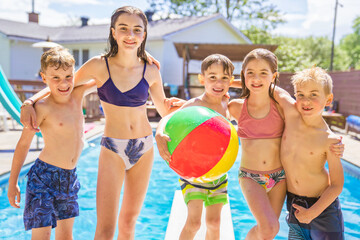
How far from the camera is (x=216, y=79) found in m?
2.83

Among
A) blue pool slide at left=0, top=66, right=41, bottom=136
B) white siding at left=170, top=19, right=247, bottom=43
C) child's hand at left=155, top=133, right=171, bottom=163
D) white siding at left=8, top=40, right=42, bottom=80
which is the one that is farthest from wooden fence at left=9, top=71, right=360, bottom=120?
child's hand at left=155, top=133, right=171, bottom=163

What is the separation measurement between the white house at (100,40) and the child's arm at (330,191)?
1852 centimetres

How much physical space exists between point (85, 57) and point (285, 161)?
22.9 m

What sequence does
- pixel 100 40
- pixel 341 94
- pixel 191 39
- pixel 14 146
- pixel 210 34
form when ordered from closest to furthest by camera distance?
pixel 14 146 → pixel 341 94 → pixel 100 40 → pixel 191 39 → pixel 210 34

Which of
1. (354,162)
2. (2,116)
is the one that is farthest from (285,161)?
(2,116)

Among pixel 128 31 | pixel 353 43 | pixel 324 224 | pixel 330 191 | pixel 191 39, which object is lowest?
pixel 324 224

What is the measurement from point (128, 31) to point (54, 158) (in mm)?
1196

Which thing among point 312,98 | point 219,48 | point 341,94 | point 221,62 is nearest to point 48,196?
point 221,62

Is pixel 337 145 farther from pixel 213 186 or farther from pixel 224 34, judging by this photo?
pixel 224 34

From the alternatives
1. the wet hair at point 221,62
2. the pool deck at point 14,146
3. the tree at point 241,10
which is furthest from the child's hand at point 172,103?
the tree at point 241,10

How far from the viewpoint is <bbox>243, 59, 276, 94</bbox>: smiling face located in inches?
107

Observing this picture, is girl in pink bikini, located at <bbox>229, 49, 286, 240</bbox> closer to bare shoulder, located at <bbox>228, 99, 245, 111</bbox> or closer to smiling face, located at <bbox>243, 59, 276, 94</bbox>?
smiling face, located at <bbox>243, 59, 276, 94</bbox>

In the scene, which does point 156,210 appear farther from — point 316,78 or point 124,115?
point 316,78

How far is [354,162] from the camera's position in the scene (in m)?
7.21
